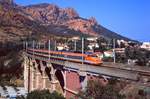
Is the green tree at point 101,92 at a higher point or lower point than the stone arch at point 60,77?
higher

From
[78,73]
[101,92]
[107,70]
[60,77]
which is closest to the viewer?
[101,92]

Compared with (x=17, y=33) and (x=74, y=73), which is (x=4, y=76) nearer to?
(x=74, y=73)

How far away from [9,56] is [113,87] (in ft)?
308

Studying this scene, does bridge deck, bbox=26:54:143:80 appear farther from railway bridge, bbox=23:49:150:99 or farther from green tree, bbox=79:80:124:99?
green tree, bbox=79:80:124:99

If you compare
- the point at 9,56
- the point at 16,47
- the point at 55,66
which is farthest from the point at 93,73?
the point at 16,47

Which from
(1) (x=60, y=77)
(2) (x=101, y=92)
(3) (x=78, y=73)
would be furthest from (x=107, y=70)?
(1) (x=60, y=77)

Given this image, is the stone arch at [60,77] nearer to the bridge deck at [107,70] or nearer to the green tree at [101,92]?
the bridge deck at [107,70]

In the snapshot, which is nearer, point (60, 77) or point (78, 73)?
point (78, 73)

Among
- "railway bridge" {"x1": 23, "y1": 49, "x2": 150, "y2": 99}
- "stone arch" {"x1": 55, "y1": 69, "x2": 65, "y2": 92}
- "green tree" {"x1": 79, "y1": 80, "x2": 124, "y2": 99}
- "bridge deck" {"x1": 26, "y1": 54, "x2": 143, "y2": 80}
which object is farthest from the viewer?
"stone arch" {"x1": 55, "y1": 69, "x2": 65, "y2": 92}

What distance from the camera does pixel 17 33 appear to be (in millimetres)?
179250

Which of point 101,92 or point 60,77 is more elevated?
point 101,92

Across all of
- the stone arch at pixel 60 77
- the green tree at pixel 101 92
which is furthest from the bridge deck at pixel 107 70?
the stone arch at pixel 60 77

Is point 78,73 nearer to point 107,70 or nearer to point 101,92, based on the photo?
point 107,70

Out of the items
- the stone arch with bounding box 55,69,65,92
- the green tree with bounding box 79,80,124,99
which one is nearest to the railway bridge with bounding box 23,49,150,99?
the stone arch with bounding box 55,69,65,92
